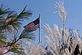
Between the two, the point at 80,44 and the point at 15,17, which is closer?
the point at 15,17

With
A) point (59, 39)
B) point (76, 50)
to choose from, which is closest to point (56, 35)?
point (59, 39)

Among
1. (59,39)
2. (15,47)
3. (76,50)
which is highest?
(15,47)

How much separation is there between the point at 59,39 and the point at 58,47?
6.9 inches

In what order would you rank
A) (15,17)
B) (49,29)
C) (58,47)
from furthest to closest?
1. (49,29)
2. (58,47)
3. (15,17)

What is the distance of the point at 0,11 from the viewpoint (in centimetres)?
223

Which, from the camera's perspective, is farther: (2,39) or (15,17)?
(15,17)

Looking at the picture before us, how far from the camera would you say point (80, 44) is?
17.1 feet

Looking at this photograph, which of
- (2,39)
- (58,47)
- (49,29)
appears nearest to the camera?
(2,39)

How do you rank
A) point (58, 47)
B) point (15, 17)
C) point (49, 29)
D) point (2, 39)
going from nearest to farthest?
point (2, 39)
point (15, 17)
point (58, 47)
point (49, 29)

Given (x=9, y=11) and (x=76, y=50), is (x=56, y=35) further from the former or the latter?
(x=9, y=11)

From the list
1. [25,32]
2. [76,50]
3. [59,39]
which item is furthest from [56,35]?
[25,32]

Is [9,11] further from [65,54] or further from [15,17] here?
[65,54]

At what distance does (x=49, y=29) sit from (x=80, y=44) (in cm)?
75

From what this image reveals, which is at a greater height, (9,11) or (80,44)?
(9,11)
